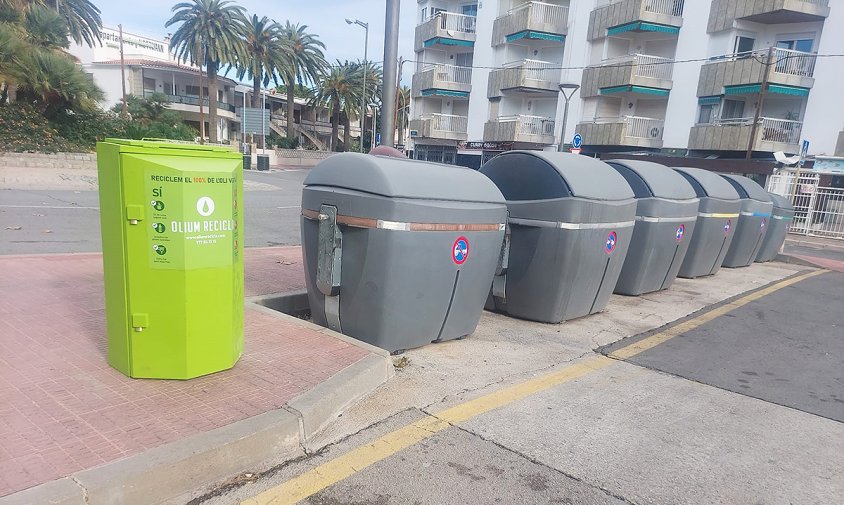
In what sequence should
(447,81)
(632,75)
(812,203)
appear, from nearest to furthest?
(812,203), (632,75), (447,81)

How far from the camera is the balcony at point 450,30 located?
122 ft

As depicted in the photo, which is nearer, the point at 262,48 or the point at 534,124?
the point at 534,124

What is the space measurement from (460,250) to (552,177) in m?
1.68

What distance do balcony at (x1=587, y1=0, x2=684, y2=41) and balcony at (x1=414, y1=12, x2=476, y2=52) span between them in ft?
36.8

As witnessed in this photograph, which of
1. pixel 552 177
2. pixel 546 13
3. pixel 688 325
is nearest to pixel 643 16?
pixel 546 13

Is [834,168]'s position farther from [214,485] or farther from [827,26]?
[214,485]

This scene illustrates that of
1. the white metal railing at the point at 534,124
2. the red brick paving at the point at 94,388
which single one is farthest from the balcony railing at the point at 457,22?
the red brick paving at the point at 94,388

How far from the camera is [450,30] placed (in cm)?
3766

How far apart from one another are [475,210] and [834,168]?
23.4 m

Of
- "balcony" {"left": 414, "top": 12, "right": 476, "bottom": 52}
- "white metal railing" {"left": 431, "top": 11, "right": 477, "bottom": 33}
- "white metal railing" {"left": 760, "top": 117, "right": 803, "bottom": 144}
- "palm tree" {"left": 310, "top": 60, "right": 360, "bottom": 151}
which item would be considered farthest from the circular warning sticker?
"palm tree" {"left": 310, "top": 60, "right": 360, "bottom": 151}

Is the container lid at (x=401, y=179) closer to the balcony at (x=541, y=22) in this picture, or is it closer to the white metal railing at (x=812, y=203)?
the white metal railing at (x=812, y=203)

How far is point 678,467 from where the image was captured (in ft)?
10.6

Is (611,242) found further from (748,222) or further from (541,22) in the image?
(541,22)

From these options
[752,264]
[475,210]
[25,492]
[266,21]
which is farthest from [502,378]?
[266,21]
